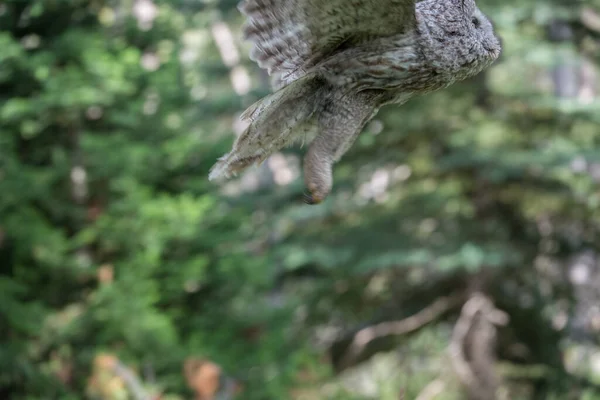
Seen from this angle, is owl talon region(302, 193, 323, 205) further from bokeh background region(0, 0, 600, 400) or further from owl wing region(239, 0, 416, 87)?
bokeh background region(0, 0, 600, 400)

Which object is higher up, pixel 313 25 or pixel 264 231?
Answer: pixel 313 25

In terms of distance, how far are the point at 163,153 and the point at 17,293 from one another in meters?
1.55

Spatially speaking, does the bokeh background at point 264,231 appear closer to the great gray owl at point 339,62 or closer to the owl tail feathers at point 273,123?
the owl tail feathers at point 273,123

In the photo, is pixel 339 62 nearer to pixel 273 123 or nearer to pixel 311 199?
pixel 273 123

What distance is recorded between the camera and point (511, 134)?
336 inches

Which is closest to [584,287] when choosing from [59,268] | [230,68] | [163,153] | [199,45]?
[230,68]

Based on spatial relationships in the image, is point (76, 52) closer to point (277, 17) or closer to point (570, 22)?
point (277, 17)

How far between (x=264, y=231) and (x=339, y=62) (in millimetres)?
7634

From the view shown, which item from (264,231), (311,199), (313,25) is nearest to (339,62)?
(313,25)

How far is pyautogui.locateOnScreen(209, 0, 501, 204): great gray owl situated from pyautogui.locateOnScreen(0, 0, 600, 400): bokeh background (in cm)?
229

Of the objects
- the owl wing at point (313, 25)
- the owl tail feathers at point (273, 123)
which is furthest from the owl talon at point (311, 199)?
the owl wing at point (313, 25)

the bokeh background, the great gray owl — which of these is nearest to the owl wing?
the great gray owl

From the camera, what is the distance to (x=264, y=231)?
9508mm

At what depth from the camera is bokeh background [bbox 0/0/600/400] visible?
18.2 ft
